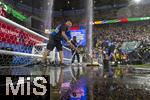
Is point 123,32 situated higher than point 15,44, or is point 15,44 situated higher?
point 123,32

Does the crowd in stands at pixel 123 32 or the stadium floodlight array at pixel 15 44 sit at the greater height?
the crowd in stands at pixel 123 32

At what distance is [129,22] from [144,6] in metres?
3.28

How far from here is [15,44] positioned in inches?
294

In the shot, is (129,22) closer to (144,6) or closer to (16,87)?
(144,6)

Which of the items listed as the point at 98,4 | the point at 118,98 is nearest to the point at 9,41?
the point at 118,98

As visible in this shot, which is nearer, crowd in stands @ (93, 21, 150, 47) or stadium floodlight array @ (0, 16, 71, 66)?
stadium floodlight array @ (0, 16, 71, 66)

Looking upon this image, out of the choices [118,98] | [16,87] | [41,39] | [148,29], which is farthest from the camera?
[148,29]

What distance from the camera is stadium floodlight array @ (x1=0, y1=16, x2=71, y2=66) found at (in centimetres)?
663

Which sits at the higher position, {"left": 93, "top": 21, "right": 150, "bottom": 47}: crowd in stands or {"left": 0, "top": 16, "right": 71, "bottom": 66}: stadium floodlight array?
{"left": 93, "top": 21, "right": 150, "bottom": 47}: crowd in stands

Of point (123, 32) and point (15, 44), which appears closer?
point (15, 44)

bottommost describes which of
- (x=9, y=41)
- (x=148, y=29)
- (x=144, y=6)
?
(x=9, y=41)

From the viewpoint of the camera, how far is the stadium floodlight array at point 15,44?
663 cm

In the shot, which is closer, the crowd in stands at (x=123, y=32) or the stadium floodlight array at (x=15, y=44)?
the stadium floodlight array at (x=15, y=44)

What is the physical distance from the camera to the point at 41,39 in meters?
10.5
